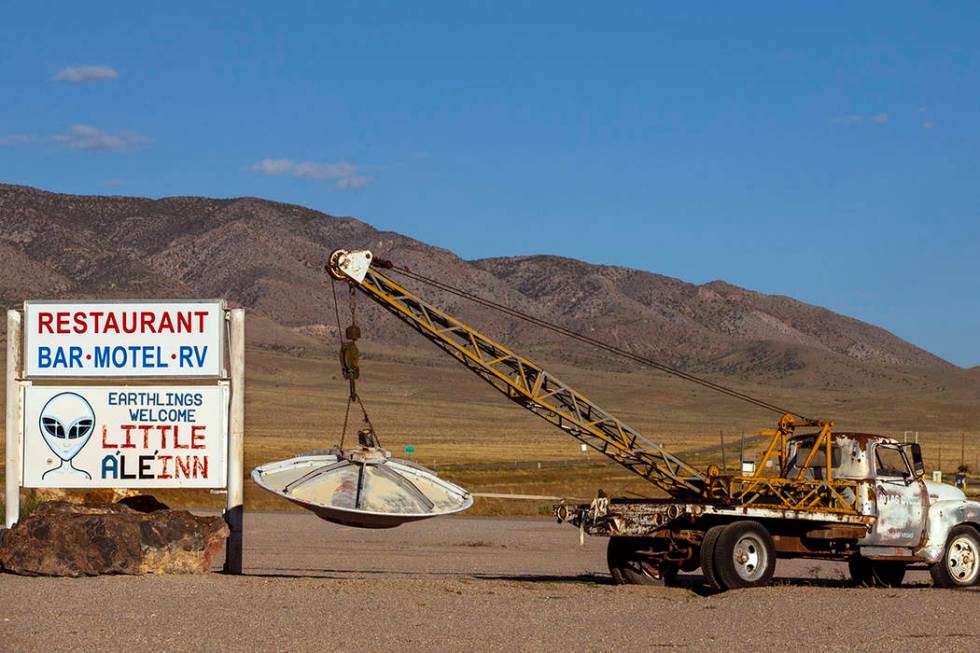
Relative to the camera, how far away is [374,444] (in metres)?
22.8

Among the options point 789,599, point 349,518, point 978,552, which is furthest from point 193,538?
point 978,552

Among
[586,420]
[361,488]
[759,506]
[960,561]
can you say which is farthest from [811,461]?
[361,488]

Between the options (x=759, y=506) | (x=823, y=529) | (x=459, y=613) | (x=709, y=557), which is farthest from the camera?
(x=823, y=529)

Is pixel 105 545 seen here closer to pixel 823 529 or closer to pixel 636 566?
pixel 636 566

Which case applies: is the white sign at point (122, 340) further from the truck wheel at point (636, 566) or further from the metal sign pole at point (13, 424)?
the truck wheel at point (636, 566)

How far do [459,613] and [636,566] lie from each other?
526cm

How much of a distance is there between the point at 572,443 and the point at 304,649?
9738cm

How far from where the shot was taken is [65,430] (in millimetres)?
23156

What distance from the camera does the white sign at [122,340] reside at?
2298 centimetres

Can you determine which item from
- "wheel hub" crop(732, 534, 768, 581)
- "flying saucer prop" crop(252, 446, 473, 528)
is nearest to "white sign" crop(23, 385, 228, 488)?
"flying saucer prop" crop(252, 446, 473, 528)

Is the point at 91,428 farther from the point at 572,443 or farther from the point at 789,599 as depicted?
the point at 572,443

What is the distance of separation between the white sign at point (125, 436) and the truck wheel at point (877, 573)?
10.0m

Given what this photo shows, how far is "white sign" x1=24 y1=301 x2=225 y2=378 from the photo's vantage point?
2298 centimetres

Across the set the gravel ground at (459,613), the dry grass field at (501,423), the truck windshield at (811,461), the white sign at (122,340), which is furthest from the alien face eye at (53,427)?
the dry grass field at (501,423)
